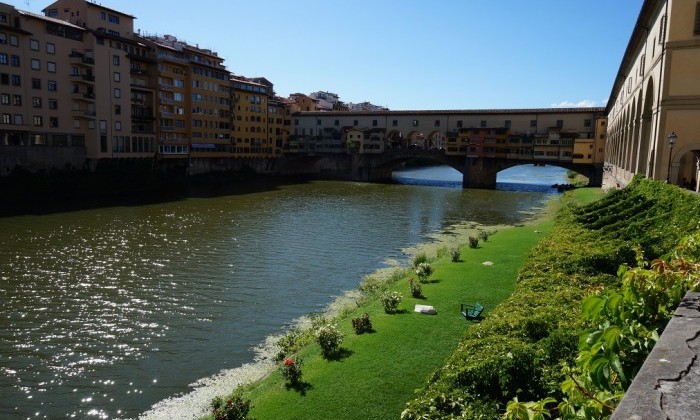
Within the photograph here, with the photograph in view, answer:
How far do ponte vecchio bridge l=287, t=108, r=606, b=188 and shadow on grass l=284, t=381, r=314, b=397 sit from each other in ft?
252

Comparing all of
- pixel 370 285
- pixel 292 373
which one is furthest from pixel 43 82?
pixel 292 373

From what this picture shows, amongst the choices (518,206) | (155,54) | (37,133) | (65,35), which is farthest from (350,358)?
(155,54)

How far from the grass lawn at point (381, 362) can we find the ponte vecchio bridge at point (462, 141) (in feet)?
219

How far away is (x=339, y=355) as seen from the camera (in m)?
15.4

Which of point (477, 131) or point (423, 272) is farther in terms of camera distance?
point (477, 131)

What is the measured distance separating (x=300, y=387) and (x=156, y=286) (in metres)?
14.4

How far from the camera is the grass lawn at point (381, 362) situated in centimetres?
1246

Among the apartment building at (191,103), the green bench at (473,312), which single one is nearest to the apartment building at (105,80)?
the apartment building at (191,103)

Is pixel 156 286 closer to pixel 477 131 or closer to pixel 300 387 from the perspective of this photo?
pixel 300 387

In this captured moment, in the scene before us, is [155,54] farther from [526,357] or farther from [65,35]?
[526,357]

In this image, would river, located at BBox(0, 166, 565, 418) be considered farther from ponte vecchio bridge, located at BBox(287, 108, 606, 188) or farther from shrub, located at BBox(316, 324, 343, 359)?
ponte vecchio bridge, located at BBox(287, 108, 606, 188)

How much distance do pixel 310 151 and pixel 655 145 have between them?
79.6 m

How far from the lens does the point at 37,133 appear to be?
57531mm

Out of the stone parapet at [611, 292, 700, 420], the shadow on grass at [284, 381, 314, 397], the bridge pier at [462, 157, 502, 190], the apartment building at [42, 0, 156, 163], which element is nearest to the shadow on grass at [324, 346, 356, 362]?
the shadow on grass at [284, 381, 314, 397]
